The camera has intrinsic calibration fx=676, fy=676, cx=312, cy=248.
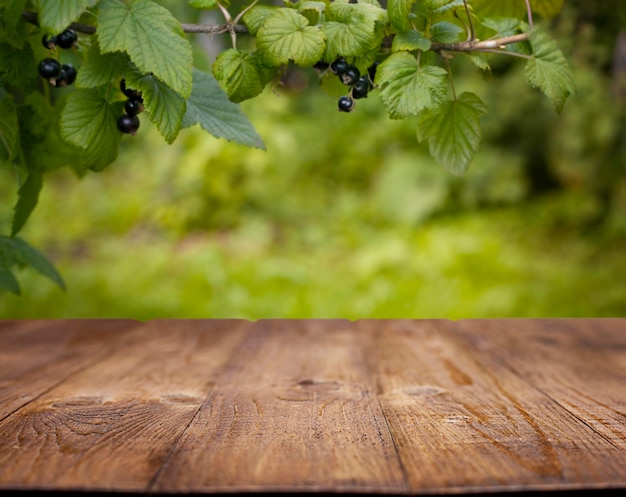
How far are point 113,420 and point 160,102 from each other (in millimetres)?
318

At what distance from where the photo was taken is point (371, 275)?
3.23 metres

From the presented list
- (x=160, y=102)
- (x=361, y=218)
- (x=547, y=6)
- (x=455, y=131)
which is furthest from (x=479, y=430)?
(x=361, y=218)

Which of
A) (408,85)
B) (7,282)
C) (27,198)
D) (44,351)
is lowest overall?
(44,351)

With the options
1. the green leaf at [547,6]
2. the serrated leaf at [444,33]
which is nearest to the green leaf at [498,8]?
the green leaf at [547,6]

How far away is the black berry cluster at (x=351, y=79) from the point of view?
72 centimetres

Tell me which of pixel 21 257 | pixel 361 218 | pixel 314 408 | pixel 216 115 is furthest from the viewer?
pixel 361 218

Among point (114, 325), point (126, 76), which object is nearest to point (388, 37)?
point (126, 76)

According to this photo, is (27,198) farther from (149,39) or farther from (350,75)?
(350,75)

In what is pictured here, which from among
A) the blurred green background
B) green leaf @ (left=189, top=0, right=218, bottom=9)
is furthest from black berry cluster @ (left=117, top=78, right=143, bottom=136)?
the blurred green background

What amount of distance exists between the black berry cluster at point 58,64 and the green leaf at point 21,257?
0.26m

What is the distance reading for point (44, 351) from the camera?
996 millimetres

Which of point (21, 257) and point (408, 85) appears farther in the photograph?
point (21, 257)

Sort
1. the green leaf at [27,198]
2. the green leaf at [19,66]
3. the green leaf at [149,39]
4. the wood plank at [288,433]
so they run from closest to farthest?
the wood plank at [288,433] → the green leaf at [149,39] → the green leaf at [19,66] → the green leaf at [27,198]

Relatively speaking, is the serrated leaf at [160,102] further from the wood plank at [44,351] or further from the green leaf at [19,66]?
the wood plank at [44,351]
